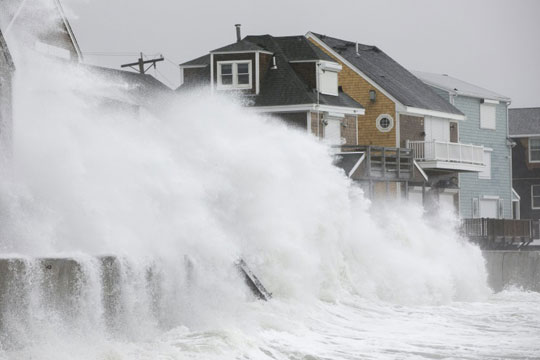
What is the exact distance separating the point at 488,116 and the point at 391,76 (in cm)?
664

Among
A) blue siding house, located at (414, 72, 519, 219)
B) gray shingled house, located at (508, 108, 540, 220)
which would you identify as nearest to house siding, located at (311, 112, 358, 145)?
blue siding house, located at (414, 72, 519, 219)

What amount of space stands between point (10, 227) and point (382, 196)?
24.0 metres

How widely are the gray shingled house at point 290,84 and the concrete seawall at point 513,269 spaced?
9300mm

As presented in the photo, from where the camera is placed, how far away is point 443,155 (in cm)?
4612

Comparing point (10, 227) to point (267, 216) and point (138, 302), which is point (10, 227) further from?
point (267, 216)

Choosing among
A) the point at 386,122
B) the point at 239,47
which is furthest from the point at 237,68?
the point at 386,122

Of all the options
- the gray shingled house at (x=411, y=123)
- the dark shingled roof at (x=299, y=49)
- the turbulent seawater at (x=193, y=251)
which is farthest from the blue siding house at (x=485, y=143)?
the turbulent seawater at (x=193, y=251)

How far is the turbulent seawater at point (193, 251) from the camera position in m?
14.8

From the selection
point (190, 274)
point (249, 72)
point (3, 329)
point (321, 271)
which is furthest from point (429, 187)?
point (3, 329)

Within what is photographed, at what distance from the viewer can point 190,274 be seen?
18000 millimetres

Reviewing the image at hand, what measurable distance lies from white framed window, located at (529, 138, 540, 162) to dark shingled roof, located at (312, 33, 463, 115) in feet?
30.9

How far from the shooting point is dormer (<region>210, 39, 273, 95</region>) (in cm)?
4259

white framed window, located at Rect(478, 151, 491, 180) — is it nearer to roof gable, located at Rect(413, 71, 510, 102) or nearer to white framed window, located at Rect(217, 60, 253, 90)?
roof gable, located at Rect(413, 71, 510, 102)

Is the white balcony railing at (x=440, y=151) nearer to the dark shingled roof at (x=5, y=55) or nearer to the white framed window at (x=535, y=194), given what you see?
the white framed window at (x=535, y=194)
